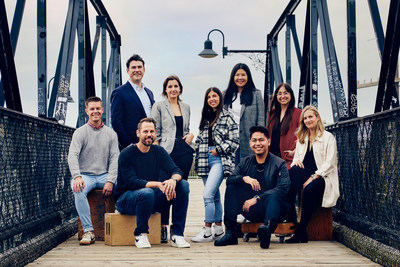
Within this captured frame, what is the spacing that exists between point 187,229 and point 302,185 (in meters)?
1.71

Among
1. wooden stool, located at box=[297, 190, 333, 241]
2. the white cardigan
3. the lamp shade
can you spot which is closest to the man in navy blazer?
the white cardigan

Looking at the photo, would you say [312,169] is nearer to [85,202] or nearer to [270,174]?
[270,174]

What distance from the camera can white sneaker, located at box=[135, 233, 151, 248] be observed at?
189 inches

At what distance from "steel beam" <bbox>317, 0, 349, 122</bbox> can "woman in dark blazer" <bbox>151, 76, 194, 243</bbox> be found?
5.03 ft

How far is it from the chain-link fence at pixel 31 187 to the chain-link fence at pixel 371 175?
2.74 metres

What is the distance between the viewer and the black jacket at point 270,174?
5.07m

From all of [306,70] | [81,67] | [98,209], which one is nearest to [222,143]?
[98,209]

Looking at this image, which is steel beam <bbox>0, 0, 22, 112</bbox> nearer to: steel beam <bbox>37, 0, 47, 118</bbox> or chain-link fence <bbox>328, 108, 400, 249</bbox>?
steel beam <bbox>37, 0, 47, 118</bbox>

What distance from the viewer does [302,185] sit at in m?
5.22

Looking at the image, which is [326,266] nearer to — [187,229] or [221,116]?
[221,116]

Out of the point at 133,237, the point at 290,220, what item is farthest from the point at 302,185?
the point at 133,237

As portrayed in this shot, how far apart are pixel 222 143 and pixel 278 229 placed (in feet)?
3.26

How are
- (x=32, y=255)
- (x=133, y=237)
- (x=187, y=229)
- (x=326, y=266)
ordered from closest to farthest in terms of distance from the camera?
(x=326, y=266) < (x=32, y=255) < (x=133, y=237) < (x=187, y=229)

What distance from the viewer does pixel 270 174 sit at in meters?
5.14
